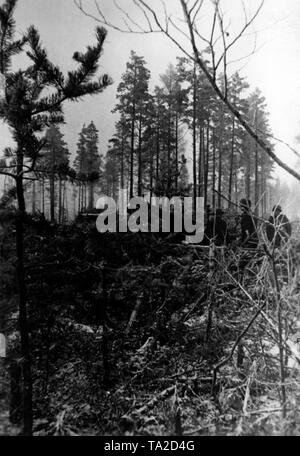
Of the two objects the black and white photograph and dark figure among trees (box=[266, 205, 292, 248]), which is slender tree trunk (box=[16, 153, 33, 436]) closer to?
the black and white photograph

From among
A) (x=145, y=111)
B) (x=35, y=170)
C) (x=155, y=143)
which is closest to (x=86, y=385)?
(x=35, y=170)

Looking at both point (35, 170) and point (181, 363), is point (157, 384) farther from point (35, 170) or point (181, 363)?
point (35, 170)

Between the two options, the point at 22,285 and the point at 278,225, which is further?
the point at 22,285

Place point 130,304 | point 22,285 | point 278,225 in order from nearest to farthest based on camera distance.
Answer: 1. point 278,225
2. point 22,285
3. point 130,304

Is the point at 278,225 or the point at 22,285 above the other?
the point at 278,225

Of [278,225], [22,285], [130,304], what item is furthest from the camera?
[130,304]

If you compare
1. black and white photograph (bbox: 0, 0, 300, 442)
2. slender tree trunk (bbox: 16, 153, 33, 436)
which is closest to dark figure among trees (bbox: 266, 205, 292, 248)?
black and white photograph (bbox: 0, 0, 300, 442)

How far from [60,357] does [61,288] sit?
240 centimetres

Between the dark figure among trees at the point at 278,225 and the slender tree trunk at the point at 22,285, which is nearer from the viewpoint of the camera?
the dark figure among trees at the point at 278,225

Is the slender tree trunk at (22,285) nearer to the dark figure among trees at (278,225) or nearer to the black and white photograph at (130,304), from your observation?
the black and white photograph at (130,304)

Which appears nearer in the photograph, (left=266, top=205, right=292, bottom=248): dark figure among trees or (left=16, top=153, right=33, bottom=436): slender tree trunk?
(left=266, top=205, right=292, bottom=248): dark figure among trees

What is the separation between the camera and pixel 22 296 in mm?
4207

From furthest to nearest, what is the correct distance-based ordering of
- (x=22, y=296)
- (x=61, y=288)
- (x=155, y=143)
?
(x=155, y=143) < (x=61, y=288) < (x=22, y=296)

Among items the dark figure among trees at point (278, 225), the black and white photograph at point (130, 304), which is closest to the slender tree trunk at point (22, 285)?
the black and white photograph at point (130, 304)
